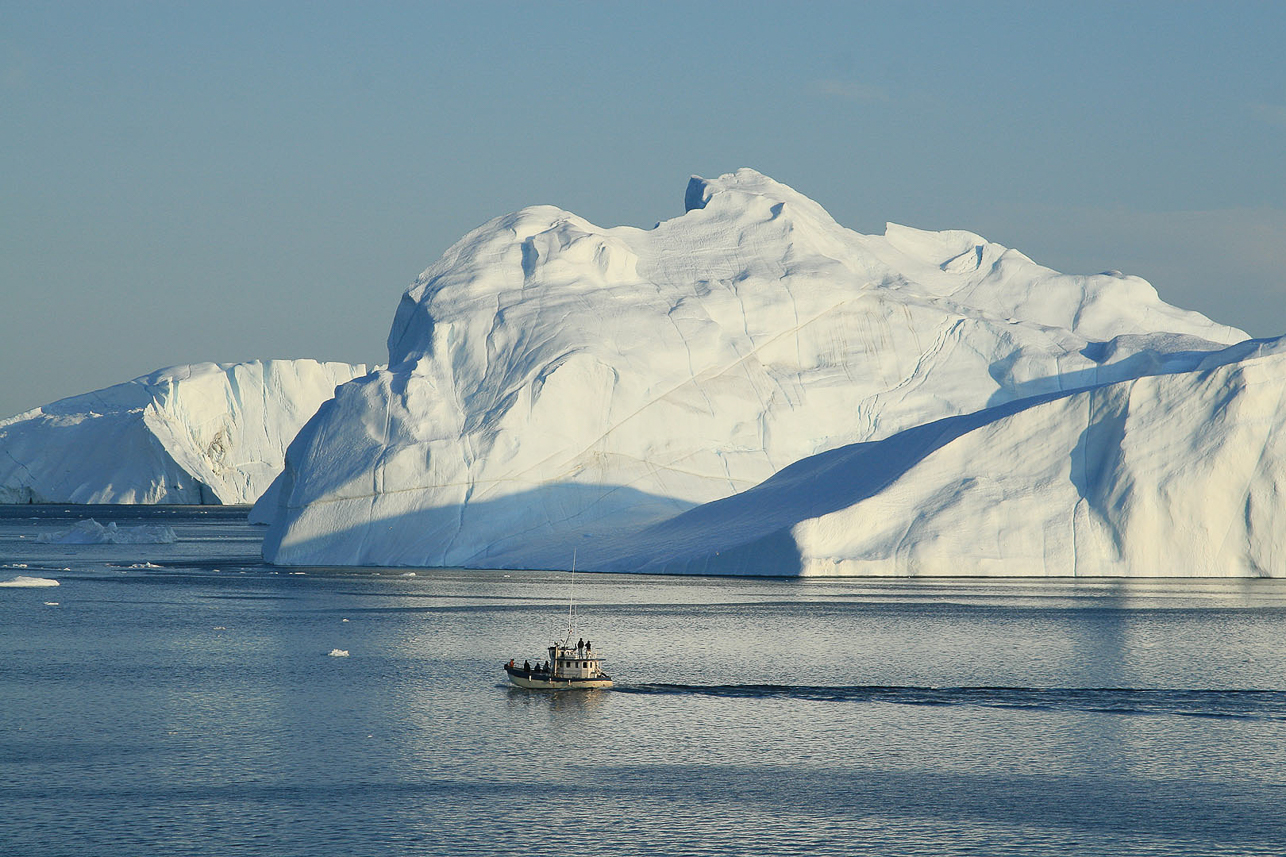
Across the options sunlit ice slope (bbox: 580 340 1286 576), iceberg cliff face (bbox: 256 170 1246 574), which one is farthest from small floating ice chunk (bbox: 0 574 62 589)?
sunlit ice slope (bbox: 580 340 1286 576)

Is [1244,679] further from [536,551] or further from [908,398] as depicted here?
[908,398]

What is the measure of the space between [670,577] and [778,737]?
3182 cm

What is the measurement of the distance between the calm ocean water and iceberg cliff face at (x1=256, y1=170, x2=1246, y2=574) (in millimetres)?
10236

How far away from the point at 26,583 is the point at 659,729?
33.7 m

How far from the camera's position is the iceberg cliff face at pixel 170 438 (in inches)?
4747

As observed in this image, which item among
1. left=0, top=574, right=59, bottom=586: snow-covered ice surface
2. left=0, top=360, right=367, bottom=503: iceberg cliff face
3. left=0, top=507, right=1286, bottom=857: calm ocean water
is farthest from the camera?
left=0, top=360, right=367, bottom=503: iceberg cliff face

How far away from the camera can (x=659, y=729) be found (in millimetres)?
24266

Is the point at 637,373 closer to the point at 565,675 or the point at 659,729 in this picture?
the point at 565,675

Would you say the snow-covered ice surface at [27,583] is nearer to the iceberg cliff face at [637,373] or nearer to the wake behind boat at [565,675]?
the iceberg cliff face at [637,373]

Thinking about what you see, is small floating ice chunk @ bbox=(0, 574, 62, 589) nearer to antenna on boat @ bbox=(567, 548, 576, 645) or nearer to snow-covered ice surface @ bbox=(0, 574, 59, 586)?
snow-covered ice surface @ bbox=(0, 574, 59, 586)

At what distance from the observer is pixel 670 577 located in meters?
55.2

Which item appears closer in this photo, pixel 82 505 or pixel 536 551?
pixel 536 551

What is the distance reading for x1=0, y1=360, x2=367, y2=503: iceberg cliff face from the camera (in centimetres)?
12056

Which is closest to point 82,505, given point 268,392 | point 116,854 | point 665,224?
point 268,392
